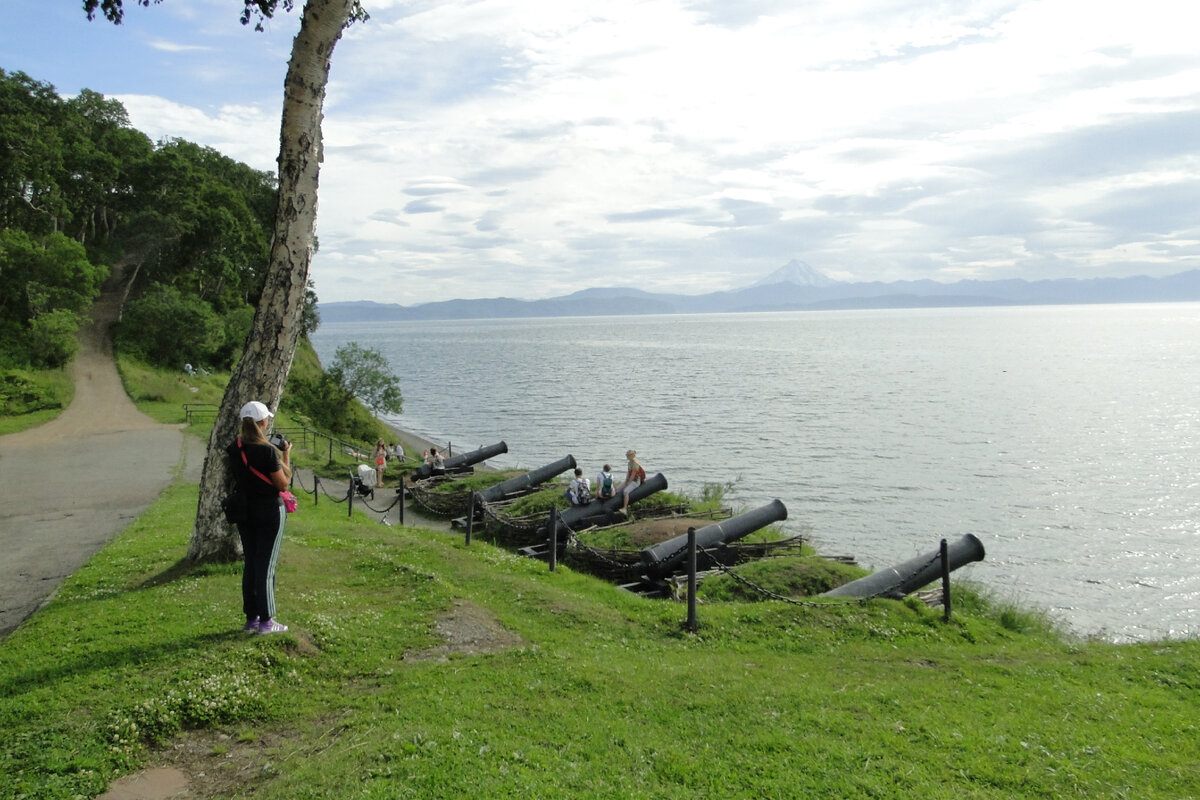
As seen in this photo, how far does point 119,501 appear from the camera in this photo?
731 inches

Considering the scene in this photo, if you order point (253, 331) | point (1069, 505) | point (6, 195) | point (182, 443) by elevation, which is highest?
point (6, 195)

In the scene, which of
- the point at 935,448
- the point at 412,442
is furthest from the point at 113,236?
the point at 935,448

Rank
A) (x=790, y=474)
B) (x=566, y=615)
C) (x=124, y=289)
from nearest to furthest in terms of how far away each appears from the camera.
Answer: (x=566, y=615) → (x=790, y=474) → (x=124, y=289)

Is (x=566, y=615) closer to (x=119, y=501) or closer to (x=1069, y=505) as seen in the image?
(x=119, y=501)

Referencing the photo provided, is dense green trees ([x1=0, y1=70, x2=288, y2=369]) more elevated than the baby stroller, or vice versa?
dense green trees ([x1=0, y1=70, x2=288, y2=369])

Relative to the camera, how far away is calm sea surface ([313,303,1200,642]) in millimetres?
23062

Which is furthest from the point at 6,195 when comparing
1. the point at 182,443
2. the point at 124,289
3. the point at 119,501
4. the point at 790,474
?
the point at 790,474

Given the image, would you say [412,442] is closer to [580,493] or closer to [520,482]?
[520,482]

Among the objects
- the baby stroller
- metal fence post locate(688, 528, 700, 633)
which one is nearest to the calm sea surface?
the baby stroller

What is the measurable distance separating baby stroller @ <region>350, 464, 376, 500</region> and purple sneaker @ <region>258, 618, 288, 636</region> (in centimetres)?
1731

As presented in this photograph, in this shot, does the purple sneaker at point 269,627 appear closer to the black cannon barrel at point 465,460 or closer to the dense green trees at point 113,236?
the black cannon barrel at point 465,460

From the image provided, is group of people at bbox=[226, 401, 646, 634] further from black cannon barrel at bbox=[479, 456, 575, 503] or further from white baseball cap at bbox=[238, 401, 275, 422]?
black cannon barrel at bbox=[479, 456, 575, 503]

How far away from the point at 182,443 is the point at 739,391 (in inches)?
1964

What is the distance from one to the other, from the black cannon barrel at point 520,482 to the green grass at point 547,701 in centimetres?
1354
